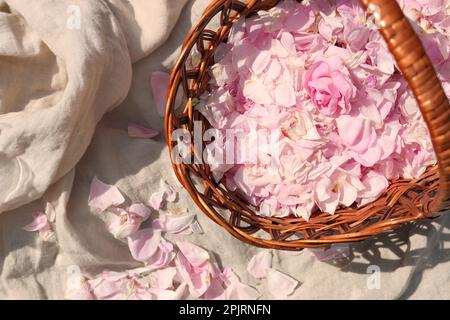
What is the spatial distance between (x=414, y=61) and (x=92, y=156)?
20.2 inches

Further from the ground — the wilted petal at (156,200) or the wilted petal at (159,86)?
the wilted petal at (159,86)

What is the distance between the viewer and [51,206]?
2.22 ft

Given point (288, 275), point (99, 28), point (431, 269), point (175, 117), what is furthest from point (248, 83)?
point (431, 269)

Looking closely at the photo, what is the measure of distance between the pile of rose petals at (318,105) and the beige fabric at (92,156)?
0.38ft

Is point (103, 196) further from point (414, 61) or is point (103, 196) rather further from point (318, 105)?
point (414, 61)

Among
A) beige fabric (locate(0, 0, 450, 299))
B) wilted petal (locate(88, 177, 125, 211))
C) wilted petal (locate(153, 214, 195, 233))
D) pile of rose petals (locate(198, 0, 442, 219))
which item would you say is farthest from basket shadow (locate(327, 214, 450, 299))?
wilted petal (locate(88, 177, 125, 211))

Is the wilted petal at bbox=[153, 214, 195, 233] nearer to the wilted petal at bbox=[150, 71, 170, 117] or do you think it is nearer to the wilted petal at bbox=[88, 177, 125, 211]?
the wilted petal at bbox=[88, 177, 125, 211]

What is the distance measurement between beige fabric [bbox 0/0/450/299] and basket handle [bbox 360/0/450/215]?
1.13 feet

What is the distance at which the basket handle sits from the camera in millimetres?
388

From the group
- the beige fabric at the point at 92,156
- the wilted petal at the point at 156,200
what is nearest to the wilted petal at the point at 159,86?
the beige fabric at the point at 92,156

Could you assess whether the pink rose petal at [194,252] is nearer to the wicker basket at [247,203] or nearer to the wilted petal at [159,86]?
the wicker basket at [247,203]

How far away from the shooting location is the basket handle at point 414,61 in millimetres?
388

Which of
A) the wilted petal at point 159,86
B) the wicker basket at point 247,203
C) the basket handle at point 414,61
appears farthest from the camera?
the wilted petal at point 159,86

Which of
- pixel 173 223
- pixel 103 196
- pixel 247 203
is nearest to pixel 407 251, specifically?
pixel 247 203
